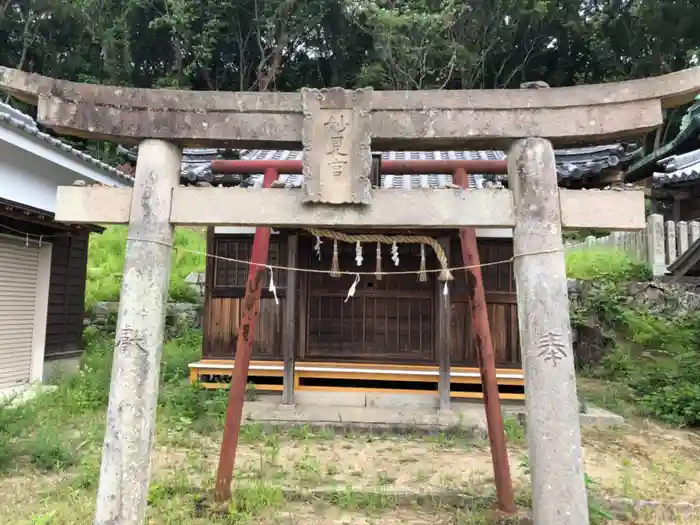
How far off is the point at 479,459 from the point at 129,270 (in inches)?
190

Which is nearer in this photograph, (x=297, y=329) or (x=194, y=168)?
(x=194, y=168)

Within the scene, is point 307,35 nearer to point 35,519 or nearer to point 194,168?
point 194,168

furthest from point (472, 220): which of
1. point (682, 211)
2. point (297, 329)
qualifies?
point (682, 211)

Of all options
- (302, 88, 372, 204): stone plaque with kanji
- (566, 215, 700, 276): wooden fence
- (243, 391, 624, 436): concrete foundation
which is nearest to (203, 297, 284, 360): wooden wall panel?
(243, 391, 624, 436): concrete foundation

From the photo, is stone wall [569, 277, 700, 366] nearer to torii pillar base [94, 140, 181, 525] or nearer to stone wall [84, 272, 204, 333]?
stone wall [84, 272, 204, 333]

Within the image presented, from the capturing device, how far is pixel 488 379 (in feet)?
15.7

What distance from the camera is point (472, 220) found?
3.67 m

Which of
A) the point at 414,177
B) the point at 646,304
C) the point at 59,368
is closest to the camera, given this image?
the point at 414,177

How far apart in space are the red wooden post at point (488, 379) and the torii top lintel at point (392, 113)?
1056 mm

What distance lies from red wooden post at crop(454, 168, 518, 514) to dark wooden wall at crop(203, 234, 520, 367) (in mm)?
3888

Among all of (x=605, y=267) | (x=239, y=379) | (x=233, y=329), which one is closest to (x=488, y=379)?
(x=239, y=379)

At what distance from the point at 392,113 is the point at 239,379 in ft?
8.93

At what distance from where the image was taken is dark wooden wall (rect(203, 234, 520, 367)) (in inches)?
347

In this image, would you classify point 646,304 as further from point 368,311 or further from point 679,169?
point 368,311
